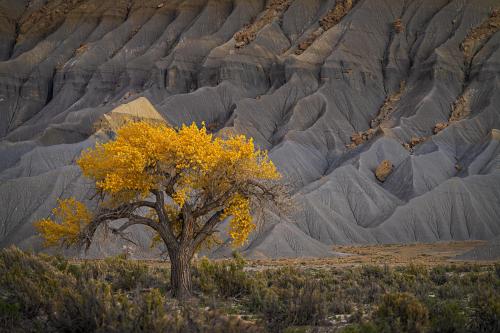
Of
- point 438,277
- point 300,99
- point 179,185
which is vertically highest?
point 300,99

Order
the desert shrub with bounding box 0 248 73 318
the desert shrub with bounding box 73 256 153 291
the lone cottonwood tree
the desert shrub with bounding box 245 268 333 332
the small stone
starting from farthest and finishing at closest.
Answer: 1. the small stone
2. the desert shrub with bounding box 73 256 153 291
3. the lone cottonwood tree
4. the desert shrub with bounding box 0 248 73 318
5. the desert shrub with bounding box 245 268 333 332

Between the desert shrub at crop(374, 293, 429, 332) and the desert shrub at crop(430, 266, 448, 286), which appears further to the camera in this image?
the desert shrub at crop(430, 266, 448, 286)

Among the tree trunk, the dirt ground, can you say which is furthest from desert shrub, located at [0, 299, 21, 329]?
the dirt ground

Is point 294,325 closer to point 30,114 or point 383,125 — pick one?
point 383,125

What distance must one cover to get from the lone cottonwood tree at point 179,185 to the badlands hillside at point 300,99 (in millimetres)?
25679

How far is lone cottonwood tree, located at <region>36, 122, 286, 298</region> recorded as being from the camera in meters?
18.1

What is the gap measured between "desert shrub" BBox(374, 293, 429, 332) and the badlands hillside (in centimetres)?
3159

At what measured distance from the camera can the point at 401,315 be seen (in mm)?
12312

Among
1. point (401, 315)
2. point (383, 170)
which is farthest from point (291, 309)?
point (383, 170)

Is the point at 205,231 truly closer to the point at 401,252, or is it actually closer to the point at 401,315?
the point at 401,315

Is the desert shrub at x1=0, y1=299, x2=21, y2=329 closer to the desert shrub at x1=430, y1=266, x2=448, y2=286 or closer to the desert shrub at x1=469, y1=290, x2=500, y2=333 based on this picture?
the desert shrub at x1=469, y1=290, x2=500, y2=333

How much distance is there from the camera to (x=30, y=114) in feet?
411

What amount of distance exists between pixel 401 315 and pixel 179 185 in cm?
890

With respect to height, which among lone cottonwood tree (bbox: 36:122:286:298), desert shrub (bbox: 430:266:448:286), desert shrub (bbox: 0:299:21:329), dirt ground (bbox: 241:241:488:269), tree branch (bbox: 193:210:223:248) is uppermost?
lone cottonwood tree (bbox: 36:122:286:298)
